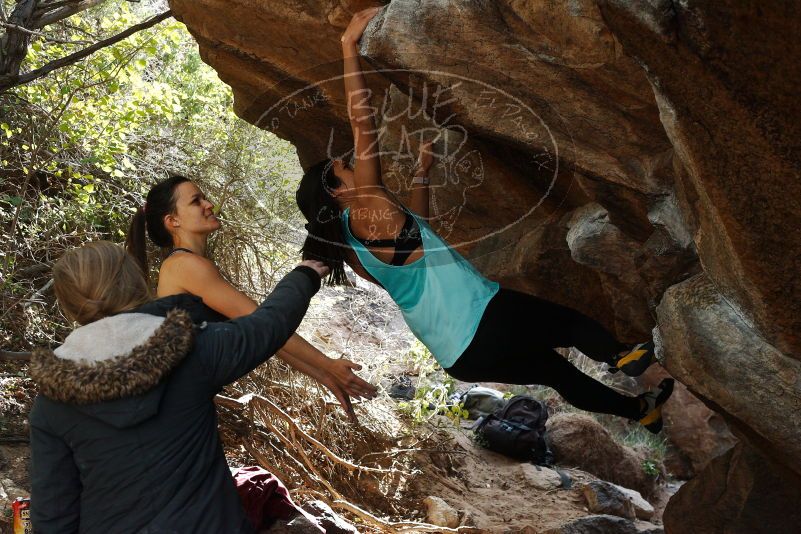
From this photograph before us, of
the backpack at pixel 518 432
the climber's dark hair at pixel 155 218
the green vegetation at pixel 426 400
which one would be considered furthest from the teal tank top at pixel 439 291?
the backpack at pixel 518 432

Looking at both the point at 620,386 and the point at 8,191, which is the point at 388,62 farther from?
the point at 620,386

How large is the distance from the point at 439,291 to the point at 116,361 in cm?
138

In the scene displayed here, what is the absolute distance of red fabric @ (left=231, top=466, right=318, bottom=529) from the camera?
3.11m

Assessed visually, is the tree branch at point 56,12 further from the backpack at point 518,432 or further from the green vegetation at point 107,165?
the backpack at point 518,432

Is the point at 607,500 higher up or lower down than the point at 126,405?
lower down

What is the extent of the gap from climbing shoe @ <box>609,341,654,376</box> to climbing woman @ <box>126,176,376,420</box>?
3.81ft

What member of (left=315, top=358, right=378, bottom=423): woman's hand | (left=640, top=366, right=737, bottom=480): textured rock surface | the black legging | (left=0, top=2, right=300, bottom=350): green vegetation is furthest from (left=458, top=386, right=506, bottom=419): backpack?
(left=315, top=358, right=378, bottom=423): woman's hand

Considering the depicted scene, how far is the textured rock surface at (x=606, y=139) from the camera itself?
197cm

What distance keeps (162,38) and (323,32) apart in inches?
110

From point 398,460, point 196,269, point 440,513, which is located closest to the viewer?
point 196,269

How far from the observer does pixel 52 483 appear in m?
2.11

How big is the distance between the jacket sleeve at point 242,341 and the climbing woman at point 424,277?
3.11ft

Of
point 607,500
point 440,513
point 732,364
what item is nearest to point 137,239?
point 732,364

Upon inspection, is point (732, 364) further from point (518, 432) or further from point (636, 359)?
point (518, 432)
